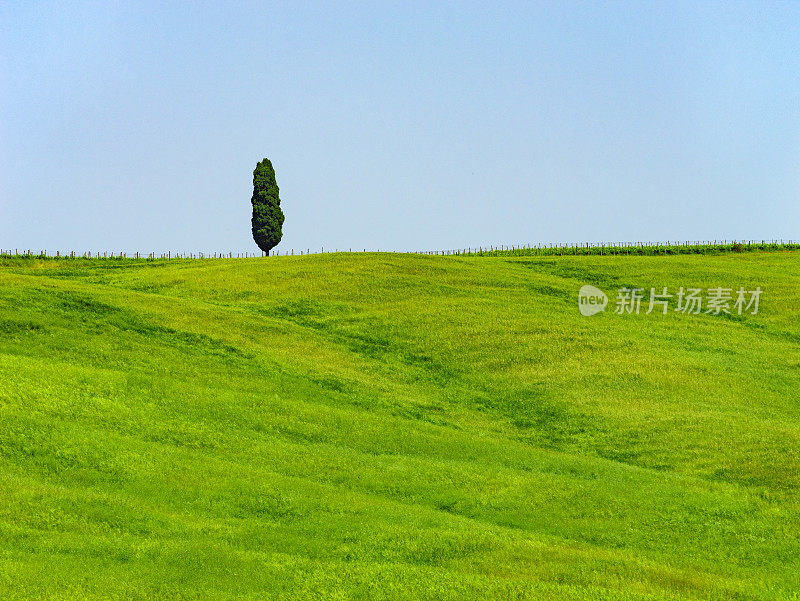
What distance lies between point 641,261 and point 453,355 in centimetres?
3791

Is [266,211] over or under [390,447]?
over

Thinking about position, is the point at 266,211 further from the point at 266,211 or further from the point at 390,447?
the point at 390,447

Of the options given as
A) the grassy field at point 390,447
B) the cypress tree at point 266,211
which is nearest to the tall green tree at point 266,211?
the cypress tree at point 266,211

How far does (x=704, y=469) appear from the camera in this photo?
104 ft

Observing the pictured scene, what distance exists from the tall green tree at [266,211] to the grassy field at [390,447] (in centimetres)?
4486

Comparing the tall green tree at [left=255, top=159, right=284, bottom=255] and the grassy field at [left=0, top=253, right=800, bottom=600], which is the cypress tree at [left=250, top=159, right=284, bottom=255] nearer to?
the tall green tree at [left=255, top=159, right=284, bottom=255]

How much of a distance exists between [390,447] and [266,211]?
77965 mm

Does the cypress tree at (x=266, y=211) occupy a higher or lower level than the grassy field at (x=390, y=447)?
higher

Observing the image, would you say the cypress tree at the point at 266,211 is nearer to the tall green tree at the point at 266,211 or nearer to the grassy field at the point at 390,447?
the tall green tree at the point at 266,211

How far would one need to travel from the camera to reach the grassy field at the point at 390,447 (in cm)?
2017

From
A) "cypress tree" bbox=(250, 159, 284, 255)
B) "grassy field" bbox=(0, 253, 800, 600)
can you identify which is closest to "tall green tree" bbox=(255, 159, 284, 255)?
"cypress tree" bbox=(250, 159, 284, 255)

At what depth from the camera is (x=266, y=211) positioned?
4188 inches

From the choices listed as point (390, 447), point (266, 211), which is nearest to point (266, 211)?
point (266, 211)

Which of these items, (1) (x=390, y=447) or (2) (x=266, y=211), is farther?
(2) (x=266, y=211)
